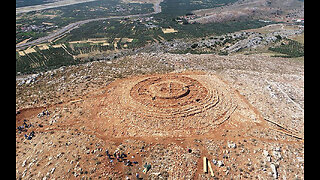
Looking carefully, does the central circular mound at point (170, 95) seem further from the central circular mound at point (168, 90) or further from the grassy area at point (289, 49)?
the grassy area at point (289, 49)

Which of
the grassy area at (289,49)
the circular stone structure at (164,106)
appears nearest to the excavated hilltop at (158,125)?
the circular stone structure at (164,106)

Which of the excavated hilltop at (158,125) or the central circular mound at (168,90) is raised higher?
the central circular mound at (168,90)

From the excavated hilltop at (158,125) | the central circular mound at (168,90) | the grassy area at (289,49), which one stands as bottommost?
the excavated hilltop at (158,125)

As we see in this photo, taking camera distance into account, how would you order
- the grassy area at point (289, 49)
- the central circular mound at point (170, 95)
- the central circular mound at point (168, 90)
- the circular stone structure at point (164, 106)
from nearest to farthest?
1. the circular stone structure at point (164, 106)
2. the central circular mound at point (170, 95)
3. the central circular mound at point (168, 90)
4. the grassy area at point (289, 49)

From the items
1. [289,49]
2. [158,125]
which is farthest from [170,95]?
[289,49]

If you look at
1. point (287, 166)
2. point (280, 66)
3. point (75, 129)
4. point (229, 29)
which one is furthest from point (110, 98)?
point (229, 29)

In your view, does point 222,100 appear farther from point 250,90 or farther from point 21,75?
point 21,75
